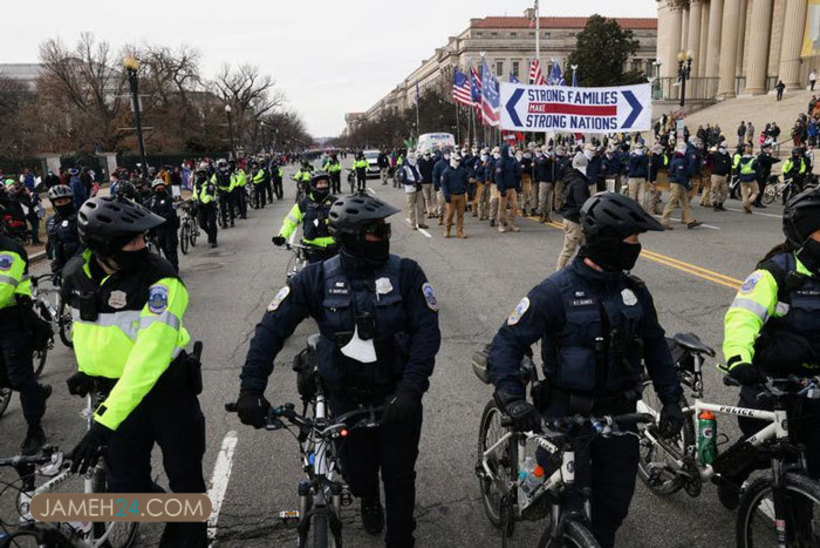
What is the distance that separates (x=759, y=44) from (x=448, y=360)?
46.2 metres

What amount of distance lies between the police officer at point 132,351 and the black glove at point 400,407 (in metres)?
0.98

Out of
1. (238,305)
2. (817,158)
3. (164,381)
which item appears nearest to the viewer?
(164,381)

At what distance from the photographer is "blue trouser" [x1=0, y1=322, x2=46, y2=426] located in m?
4.50

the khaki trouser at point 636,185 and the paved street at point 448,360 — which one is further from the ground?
the khaki trouser at point 636,185

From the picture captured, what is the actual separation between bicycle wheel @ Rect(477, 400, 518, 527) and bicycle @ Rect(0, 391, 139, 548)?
2.17 m

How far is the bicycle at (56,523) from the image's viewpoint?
2.75m

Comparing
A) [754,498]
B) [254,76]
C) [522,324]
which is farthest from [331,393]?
[254,76]

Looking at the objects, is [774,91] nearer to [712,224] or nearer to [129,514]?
[712,224]

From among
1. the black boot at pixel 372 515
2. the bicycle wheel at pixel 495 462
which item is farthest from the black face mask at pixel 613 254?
the black boot at pixel 372 515

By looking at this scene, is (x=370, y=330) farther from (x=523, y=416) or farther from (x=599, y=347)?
(x=599, y=347)

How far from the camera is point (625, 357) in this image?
2.80 meters

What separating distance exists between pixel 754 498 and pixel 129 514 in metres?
3.03

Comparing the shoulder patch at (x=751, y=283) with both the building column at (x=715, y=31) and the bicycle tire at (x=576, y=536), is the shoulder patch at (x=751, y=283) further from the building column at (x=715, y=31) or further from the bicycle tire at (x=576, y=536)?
the building column at (x=715, y=31)

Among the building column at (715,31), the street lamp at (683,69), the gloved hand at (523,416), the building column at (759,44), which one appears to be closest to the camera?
the gloved hand at (523,416)
